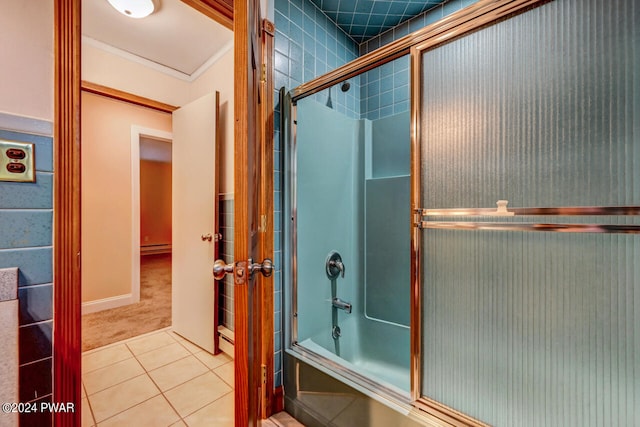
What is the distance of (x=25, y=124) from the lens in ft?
2.45

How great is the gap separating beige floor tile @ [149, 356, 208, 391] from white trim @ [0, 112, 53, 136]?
153 centimetres

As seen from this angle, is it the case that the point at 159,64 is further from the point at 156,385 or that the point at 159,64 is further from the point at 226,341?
the point at 156,385

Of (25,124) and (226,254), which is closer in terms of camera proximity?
(25,124)

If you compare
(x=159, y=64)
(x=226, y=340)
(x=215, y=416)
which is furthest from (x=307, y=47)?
(x=215, y=416)

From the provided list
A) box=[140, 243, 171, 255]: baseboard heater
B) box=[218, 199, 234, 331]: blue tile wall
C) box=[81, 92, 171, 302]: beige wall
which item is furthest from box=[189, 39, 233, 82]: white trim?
box=[140, 243, 171, 255]: baseboard heater

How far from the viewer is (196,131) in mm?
1997

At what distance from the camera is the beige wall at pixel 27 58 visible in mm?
726

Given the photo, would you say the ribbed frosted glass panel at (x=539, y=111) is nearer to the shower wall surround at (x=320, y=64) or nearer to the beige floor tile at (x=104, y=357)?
the shower wall surround at (x=320, y=64)

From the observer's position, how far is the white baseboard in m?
2.51

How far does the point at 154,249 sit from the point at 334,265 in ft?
17.8

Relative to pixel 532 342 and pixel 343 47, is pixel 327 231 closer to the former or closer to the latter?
pixel 532 342

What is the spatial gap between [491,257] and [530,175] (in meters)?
0.29

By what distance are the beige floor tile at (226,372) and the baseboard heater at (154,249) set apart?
476 cm

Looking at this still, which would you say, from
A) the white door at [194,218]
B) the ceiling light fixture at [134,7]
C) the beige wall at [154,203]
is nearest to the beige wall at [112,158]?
the white door at [194,218]
